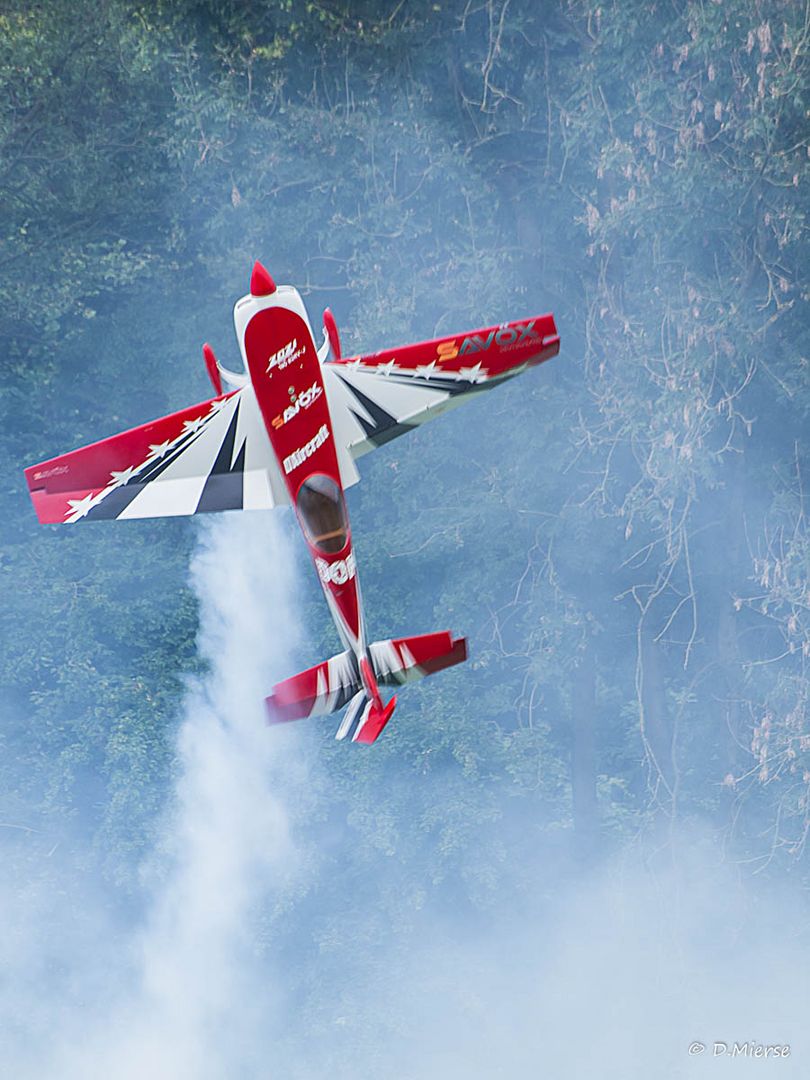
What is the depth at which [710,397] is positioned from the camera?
39.7ft

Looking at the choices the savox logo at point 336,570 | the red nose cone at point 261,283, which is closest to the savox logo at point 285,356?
the red nose cone at point 261,283

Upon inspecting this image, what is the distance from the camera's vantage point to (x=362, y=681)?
8.05 m

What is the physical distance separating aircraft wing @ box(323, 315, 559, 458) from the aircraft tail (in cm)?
98

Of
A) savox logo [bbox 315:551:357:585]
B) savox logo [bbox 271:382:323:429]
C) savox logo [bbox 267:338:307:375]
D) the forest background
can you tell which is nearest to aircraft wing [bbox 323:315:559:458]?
savox logo [bbox 271:382:323:429]

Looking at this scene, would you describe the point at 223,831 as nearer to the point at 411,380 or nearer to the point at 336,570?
the point at 336,570

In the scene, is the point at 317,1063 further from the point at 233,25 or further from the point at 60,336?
the point at 233,25

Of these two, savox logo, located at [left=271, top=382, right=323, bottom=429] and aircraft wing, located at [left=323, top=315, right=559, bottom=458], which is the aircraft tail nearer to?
aircraft wing, located at [left=323, top=315, right=559, bottom=458]

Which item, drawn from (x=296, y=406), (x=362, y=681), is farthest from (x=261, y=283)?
(x=362, y=681)

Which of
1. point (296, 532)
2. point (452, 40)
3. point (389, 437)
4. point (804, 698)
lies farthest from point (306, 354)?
point (804, 698)

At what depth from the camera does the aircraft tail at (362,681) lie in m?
7.85

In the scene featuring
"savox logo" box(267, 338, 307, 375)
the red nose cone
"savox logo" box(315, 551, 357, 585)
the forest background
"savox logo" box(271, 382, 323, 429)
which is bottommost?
"savox logo" box(315, 551, 357, 585)

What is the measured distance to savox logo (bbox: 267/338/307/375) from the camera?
7.80 meters

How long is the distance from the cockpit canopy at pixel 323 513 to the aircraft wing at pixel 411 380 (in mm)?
260

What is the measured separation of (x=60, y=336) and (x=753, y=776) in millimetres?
5959
